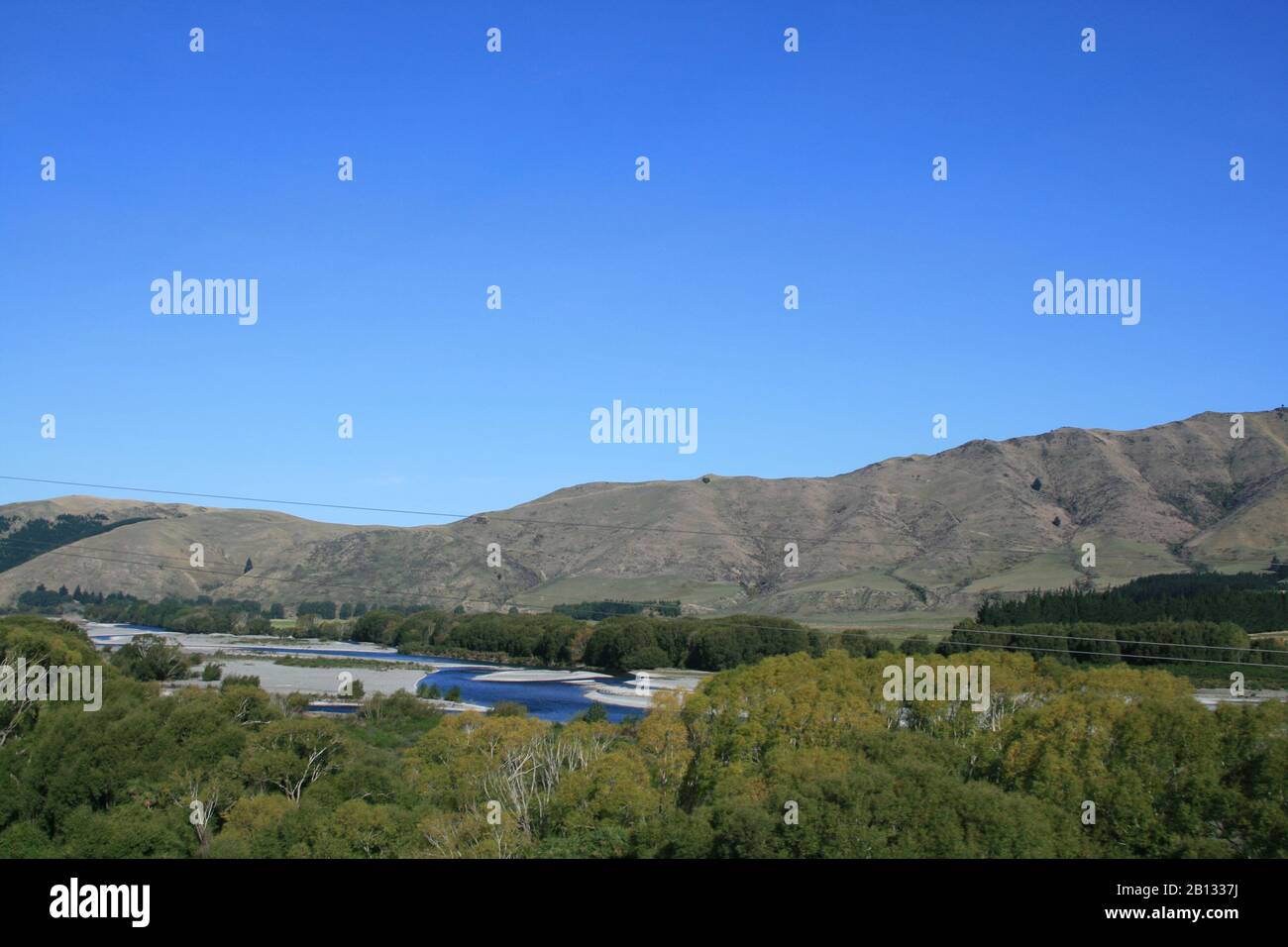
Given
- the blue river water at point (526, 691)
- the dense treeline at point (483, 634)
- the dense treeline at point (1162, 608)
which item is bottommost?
the blue river water at point (526, 691)

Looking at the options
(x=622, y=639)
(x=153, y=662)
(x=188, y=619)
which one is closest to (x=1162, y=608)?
(x=622, y=639)

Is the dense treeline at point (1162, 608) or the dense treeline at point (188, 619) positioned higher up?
the dense treeline at point (1162, 608)

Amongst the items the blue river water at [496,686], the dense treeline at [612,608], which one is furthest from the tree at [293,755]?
the dense treeline at [612,608]

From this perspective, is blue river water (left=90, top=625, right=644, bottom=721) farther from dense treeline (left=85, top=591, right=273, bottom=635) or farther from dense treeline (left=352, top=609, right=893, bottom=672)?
dense treeline (left=85, top=591, right=273, bottom=635)

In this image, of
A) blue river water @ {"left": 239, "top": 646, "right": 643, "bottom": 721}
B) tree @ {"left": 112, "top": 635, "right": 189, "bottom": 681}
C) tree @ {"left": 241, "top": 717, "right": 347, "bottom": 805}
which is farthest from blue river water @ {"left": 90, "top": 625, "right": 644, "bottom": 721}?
tree @ {"left": 241, "top": 717, "right": 347, "bottom": 805}

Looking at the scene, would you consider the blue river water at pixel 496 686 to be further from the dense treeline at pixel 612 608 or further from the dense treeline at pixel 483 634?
the dense treeline at pixel 612 608

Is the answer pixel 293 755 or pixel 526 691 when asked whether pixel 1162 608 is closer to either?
pixel 526 691
